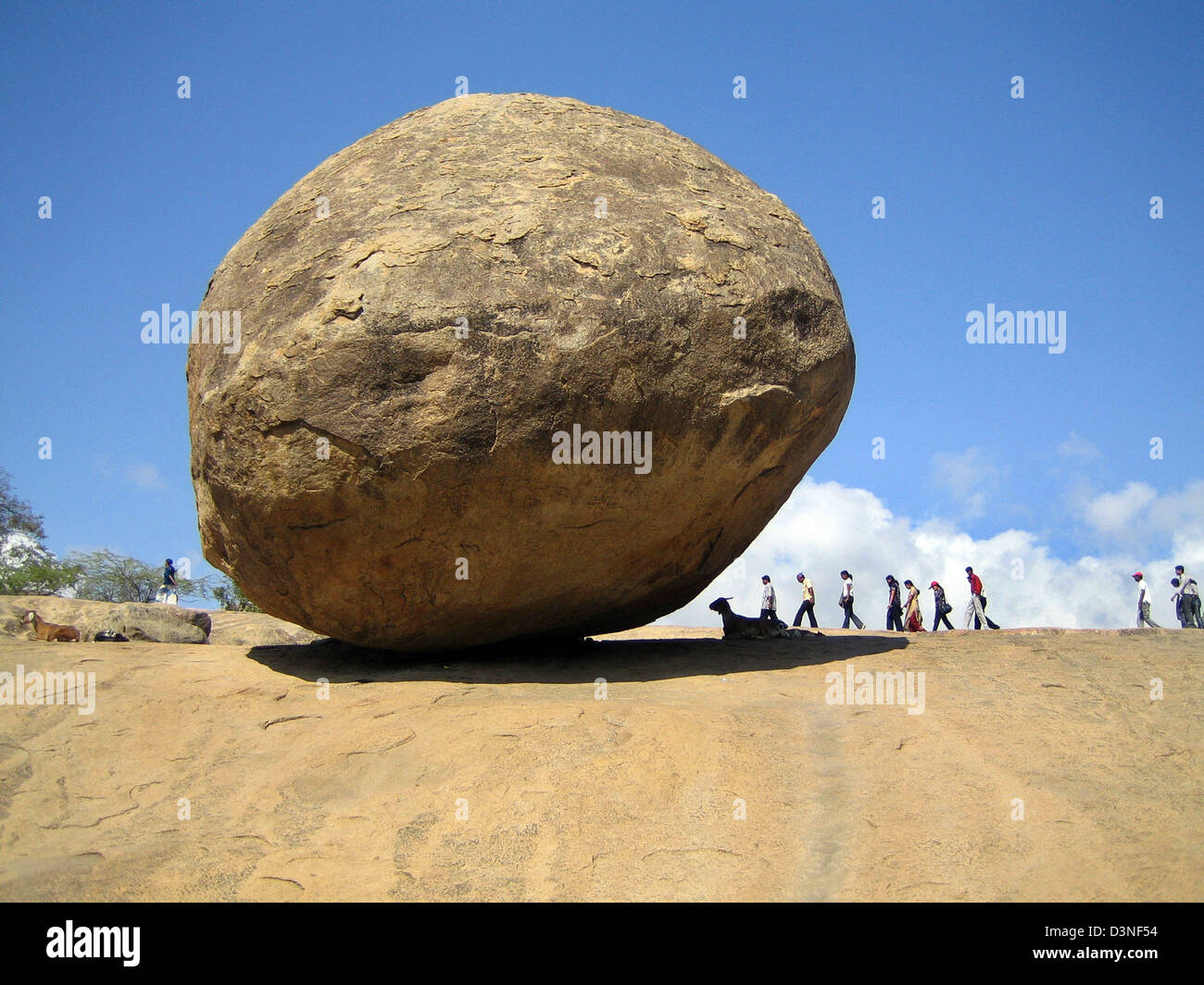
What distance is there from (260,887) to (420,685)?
1.81 m

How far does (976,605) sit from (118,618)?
340 inches

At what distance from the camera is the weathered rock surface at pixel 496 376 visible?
4.96m

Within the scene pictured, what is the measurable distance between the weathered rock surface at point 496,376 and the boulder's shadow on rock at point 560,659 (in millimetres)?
233

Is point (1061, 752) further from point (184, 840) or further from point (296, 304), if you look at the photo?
point (296, 304)

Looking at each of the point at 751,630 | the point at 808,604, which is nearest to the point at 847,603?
the point at 808,604

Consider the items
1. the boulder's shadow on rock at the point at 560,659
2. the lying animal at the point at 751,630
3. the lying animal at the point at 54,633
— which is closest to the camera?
the boulder's shadow on rock at the point at 560,659

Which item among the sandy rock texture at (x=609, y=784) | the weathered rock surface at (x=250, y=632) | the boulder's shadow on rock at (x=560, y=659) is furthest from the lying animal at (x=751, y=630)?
the weathered rock surface at (x=250, y=632)

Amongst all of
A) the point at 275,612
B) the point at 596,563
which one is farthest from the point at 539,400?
the point at 275,612

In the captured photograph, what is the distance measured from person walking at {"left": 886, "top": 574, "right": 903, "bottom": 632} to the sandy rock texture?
5987 mm

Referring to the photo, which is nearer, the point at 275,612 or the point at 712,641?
the point at 275,612

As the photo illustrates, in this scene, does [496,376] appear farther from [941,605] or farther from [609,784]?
[941,605]

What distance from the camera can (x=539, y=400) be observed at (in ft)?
16.3

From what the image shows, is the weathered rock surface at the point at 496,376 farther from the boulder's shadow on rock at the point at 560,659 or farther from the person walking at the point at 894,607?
the person walking at the point at 894,607

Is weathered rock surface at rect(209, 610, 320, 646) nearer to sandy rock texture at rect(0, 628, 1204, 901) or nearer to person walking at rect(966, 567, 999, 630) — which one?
sandy rock texture at rect(0, 628, 1204, 901)
